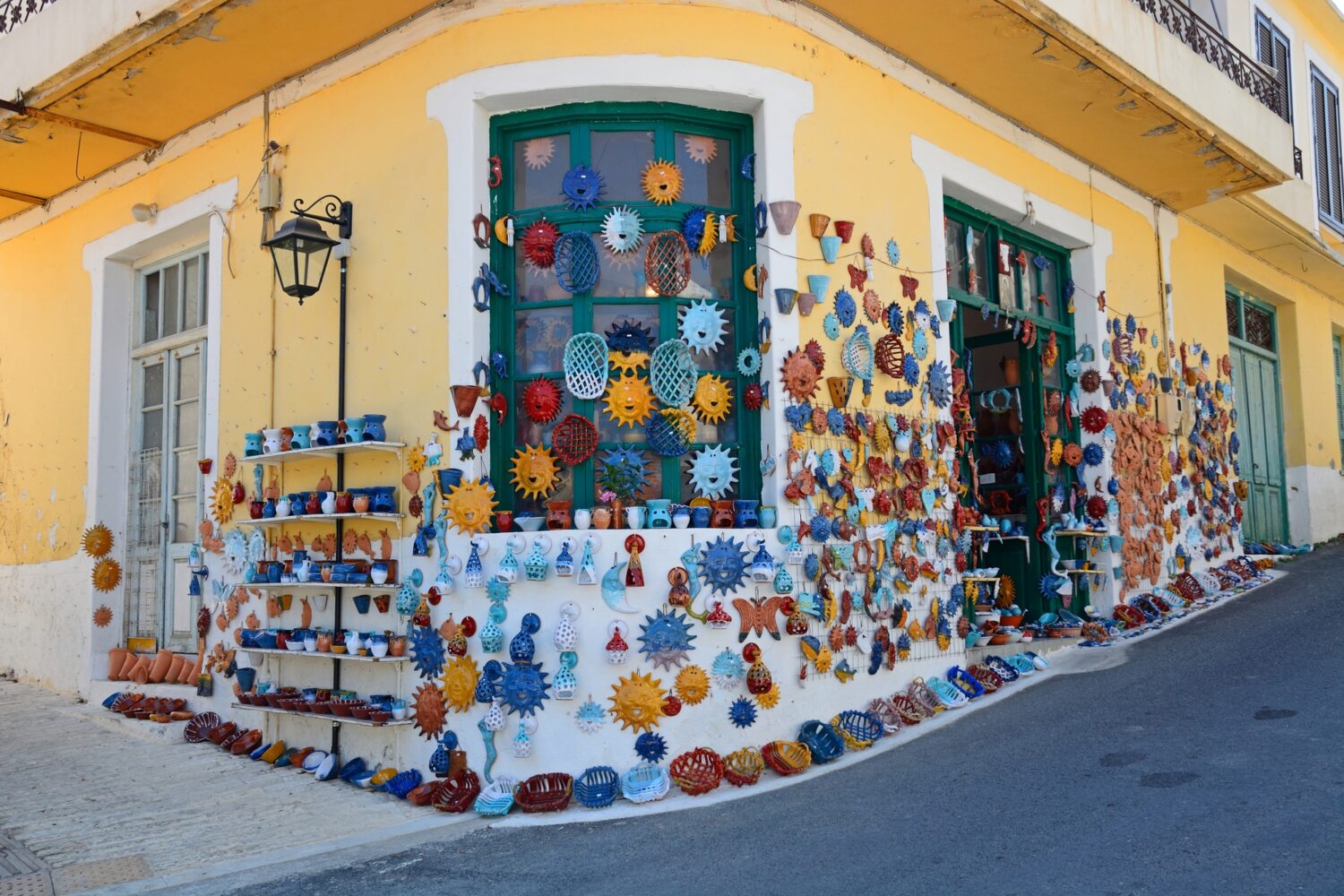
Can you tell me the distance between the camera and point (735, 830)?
4973 mm

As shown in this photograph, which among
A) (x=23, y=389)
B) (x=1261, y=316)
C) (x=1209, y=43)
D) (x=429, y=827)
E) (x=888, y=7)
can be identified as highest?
(x=1209, y=43)

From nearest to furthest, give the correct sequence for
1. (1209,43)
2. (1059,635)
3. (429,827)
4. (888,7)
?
(429,827) < (888,7) < (1059,635) < (1209,43)

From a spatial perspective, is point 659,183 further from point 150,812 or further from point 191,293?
point 150,812

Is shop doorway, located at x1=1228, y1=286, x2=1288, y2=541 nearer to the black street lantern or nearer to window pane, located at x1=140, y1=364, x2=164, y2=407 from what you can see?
the black street lantern

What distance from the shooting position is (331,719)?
6.21 m

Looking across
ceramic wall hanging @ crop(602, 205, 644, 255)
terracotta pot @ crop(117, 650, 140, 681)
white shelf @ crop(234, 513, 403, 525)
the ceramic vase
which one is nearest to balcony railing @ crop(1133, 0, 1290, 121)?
Result: ceramic wall hanging @ crop(602, 205, 644, 255)

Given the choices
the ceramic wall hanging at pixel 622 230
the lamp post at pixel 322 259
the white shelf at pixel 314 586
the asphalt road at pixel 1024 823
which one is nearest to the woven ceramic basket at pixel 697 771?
the asphalt road at pixel 1024 823

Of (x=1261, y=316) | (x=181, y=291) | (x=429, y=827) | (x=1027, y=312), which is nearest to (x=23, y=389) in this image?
(x=181, y=291)

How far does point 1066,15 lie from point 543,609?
15.7 ft

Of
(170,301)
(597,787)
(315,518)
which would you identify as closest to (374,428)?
(315,518)

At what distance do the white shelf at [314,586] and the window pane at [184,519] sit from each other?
1330mm

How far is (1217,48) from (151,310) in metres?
8.67

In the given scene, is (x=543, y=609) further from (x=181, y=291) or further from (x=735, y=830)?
(x=181, y=291)

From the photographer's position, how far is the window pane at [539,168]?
251 inches
